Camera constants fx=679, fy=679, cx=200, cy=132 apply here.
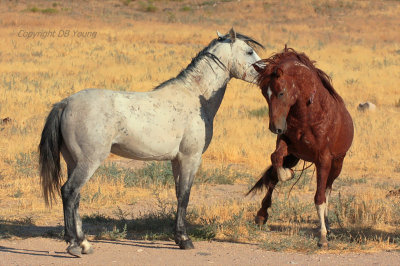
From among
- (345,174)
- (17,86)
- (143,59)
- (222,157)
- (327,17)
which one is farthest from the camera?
(327,17)

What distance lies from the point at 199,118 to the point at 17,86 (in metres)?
14.0

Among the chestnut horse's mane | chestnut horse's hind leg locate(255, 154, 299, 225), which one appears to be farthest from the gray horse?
chestnut horse's hind leg locate(255, 154, 299, 225)

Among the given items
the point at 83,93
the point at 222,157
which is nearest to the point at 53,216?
the point at 83,93

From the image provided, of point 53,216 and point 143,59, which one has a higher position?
point 143,59

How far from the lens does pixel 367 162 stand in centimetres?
1245

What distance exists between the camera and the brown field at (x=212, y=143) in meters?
7.82

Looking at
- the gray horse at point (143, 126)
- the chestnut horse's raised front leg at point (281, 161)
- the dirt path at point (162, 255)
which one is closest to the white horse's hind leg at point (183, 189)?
the gray horse at point (143, 126)

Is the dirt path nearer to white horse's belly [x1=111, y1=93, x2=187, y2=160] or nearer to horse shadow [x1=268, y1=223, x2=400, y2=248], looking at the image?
horse shadow [x1=268, y1=223, x2=400, y2=248]

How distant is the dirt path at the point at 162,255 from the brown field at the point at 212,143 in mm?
249

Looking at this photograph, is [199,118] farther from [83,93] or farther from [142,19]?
[142,19]

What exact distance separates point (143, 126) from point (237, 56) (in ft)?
4.42

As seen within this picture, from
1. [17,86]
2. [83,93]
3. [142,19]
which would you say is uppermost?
[142,19]

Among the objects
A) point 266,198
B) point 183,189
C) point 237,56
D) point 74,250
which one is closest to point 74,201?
point 74,250

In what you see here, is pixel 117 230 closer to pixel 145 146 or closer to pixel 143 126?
pixel 145 146
